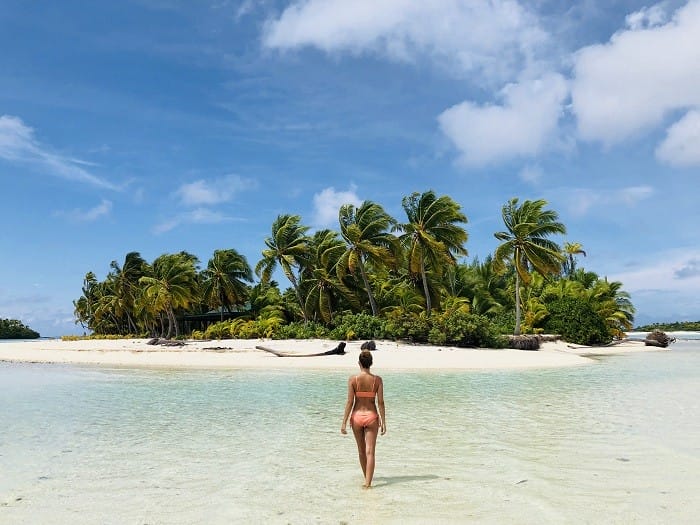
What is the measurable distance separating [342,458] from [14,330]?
10645 cm

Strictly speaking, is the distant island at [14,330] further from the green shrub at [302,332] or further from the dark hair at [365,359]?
the dark hair at [365,359]

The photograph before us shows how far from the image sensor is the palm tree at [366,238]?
120 ft

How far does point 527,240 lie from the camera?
36.8 metres

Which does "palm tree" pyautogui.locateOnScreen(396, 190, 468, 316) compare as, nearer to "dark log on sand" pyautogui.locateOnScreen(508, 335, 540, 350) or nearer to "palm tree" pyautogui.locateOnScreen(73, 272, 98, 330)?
"dark log on sand" pyautogui.locateOnScreen(508, 335, 540, 350)

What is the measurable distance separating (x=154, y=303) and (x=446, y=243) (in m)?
24.8

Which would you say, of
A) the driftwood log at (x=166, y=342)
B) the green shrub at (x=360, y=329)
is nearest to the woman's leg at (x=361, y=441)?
the green shrub at (x=360, y=329)

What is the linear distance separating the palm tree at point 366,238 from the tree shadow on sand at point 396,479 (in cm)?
2959

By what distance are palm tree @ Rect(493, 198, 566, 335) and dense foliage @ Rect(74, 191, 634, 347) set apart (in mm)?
69

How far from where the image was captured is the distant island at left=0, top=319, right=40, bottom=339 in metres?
93.5

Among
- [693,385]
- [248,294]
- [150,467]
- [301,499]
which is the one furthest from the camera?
[248,294]

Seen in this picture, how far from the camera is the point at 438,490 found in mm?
6012

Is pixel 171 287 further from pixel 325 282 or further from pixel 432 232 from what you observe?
pixel 432 232

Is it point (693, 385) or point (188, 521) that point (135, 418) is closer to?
point (188, 521)

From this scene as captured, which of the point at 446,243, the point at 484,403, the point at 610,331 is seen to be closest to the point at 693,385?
the point at 484,403
